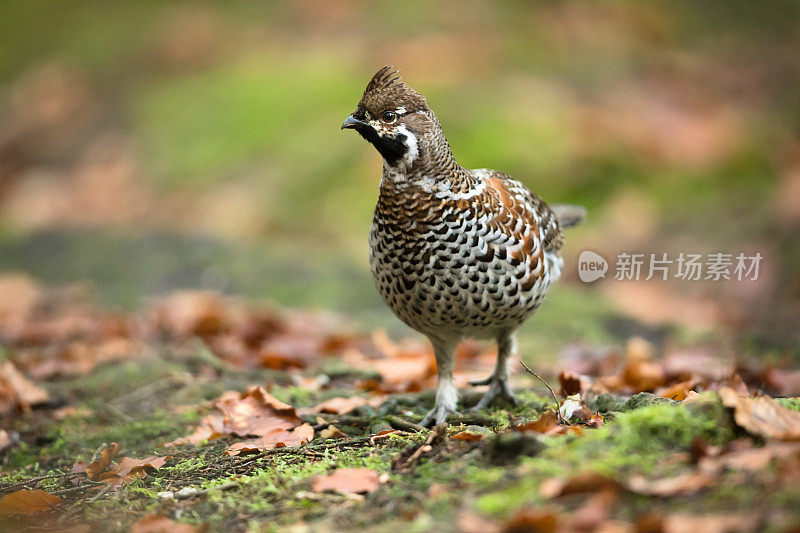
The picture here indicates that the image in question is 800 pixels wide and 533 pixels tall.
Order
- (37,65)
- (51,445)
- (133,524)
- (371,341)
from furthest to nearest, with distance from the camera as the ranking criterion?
(37,65) < (371,341) < (51,445) < (133,524)

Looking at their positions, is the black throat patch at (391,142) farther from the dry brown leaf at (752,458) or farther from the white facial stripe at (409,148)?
the dry brown leaf at (752,458)

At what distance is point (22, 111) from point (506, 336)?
14.1m

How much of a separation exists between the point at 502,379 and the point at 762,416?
188 cm

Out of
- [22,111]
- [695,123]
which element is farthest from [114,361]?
[22,111]

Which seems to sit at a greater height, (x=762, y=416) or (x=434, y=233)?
(x=434, y=233)

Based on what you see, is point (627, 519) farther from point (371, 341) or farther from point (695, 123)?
point (695, 123)

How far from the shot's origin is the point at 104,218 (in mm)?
11883

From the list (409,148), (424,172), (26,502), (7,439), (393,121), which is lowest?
(7,439)

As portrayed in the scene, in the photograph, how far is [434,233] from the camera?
368 centimetres

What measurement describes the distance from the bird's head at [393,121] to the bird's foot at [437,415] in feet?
4.00

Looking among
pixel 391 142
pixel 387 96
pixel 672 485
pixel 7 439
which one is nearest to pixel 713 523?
pixel 672 485

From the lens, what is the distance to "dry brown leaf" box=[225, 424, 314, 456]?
357cm

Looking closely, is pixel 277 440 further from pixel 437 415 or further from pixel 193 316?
pixel 193 316

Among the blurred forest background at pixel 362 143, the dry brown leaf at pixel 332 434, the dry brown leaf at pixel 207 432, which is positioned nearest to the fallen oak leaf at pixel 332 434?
the dry brown leaf at pixel 332 434
